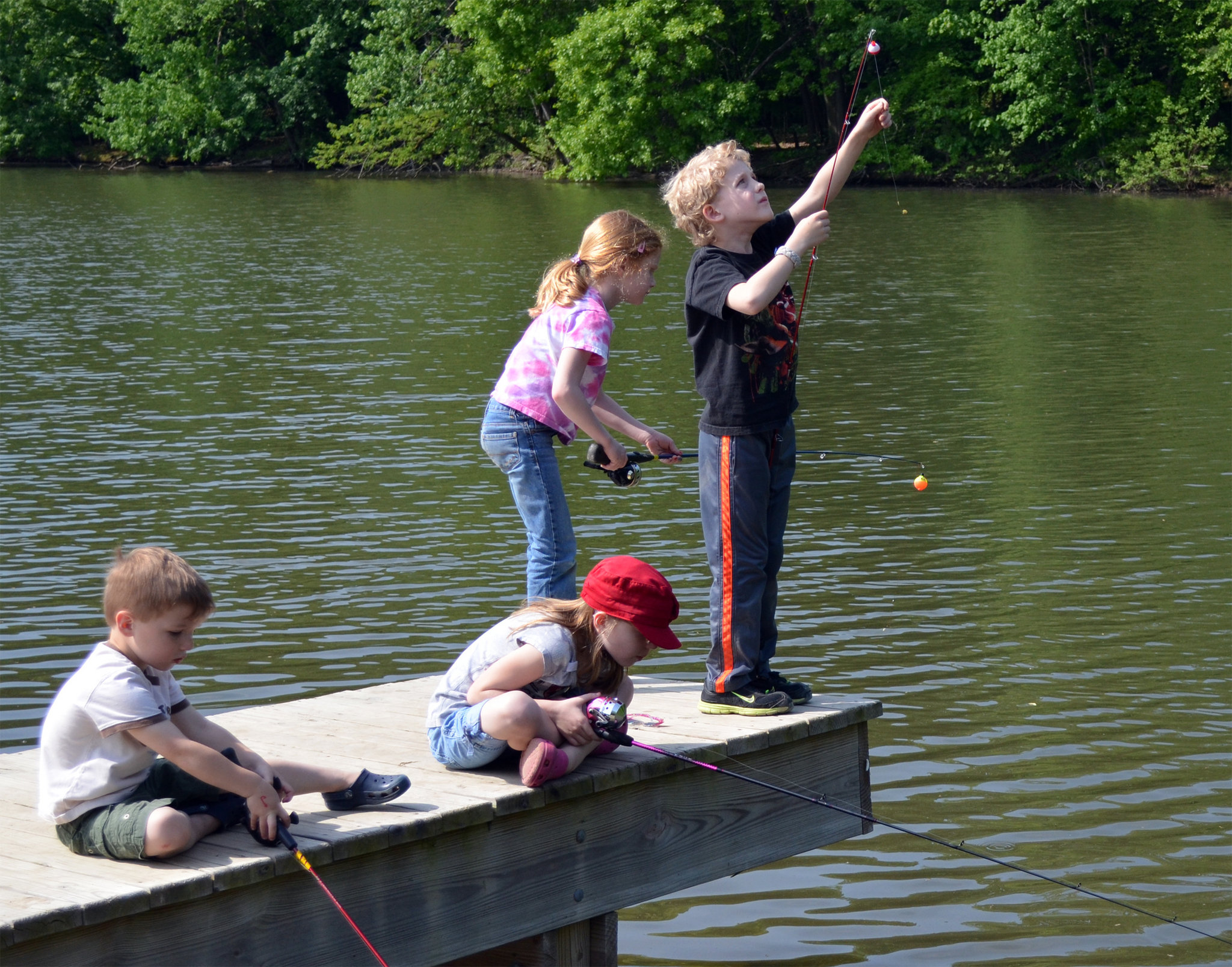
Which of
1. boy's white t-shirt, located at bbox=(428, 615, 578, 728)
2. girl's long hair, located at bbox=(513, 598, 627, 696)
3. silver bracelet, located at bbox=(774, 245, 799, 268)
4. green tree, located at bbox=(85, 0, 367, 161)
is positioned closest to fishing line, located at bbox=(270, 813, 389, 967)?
boy's white t-shirt, located at bbox=(428, 615, 578, 728)

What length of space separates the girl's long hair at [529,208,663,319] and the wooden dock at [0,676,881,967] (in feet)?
4.49

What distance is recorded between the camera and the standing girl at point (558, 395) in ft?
16.9

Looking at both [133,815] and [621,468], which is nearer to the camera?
[133,815]

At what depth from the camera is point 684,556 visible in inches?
356

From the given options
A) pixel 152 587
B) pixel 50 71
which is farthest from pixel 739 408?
pixel 50 71

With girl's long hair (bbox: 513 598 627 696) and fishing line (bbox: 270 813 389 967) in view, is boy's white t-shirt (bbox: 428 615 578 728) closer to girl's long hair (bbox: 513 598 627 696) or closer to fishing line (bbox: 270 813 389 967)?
girl's long hair (bbox: 513 598 627 696)

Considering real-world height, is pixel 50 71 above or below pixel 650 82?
above

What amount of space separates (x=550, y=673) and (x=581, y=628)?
0.15m

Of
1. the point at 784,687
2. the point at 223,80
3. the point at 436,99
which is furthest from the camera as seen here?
the point at 223,80

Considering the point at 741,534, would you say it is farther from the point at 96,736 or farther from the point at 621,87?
the point at 621,87

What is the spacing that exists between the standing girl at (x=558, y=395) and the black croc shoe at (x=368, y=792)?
1397 mm

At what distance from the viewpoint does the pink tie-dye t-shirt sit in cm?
509

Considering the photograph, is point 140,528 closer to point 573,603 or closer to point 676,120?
point 573,603

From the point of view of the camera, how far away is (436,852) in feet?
12.7
